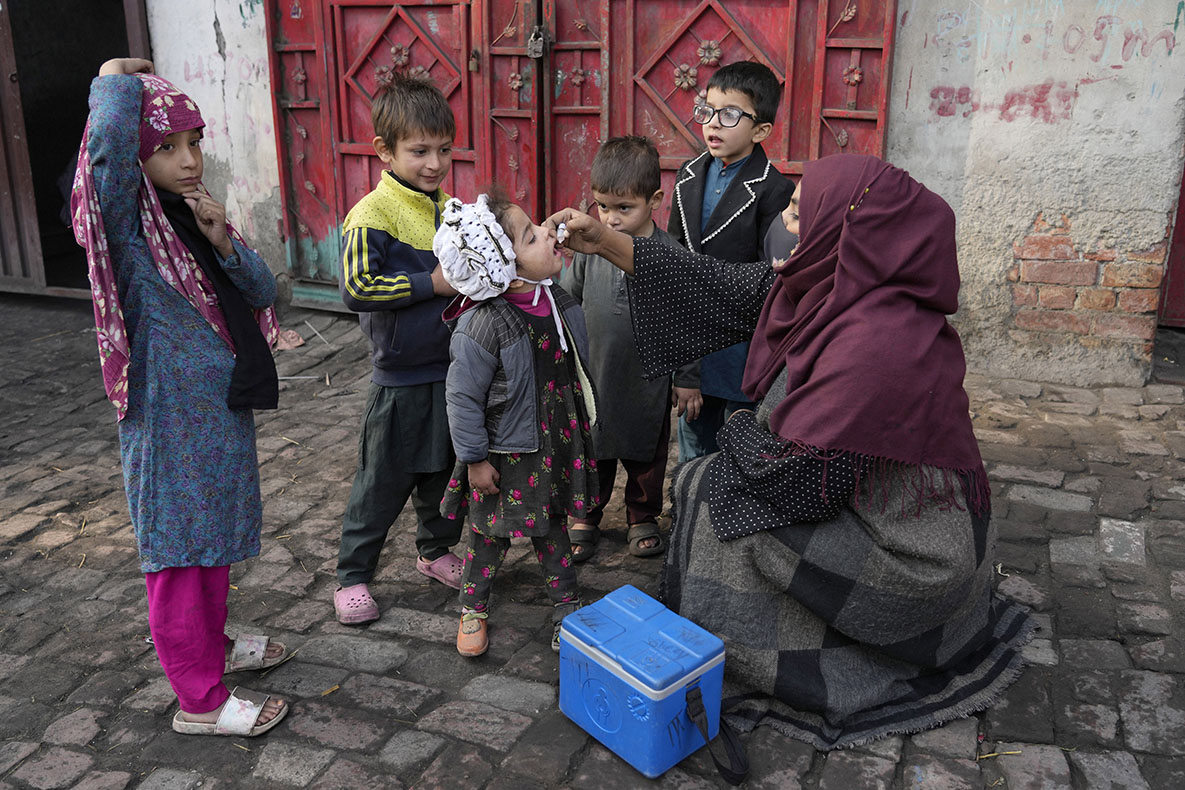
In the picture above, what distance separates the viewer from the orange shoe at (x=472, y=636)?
10.2 feet

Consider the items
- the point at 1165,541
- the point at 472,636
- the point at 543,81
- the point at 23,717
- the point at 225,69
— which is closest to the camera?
the point at 23,717

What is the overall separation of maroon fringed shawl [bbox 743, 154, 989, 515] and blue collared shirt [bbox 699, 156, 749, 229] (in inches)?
35.5

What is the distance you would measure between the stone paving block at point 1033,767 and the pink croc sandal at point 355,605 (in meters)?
2.00

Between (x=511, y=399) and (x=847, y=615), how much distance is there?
45.3 inches

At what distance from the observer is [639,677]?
248cm

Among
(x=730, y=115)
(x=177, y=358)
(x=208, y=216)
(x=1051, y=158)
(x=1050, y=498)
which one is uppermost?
(x=730, y=115)

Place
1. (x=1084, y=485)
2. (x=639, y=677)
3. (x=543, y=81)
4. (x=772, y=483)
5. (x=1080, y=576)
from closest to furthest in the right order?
(x=639, y=677) < (x=772, y=483) < (x=1080, y=576) < (x=1084, y=485) < (x=543, y=81)

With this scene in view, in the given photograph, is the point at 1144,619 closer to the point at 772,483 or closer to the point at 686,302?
the point at 772,483

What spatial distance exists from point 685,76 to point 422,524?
3.28 metres

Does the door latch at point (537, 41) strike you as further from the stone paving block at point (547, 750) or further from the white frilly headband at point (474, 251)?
the stone paving block at point (547, 750)

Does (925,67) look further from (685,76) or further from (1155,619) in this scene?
(1155,619)

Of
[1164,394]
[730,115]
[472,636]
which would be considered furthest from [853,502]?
[1164,394]

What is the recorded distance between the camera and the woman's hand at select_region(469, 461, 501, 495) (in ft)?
9.67

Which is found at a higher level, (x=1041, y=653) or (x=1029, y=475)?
(x=1029, y=475)
